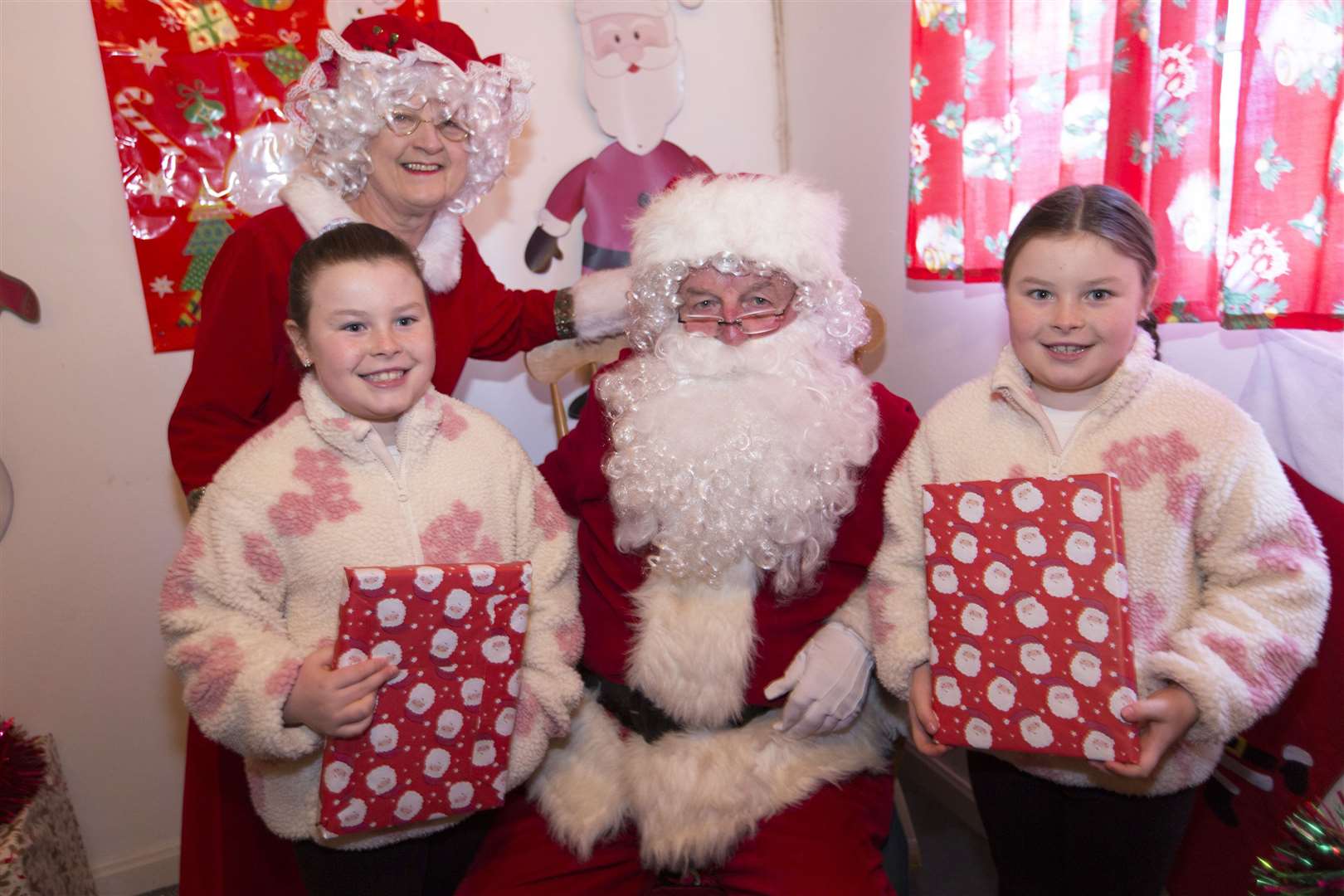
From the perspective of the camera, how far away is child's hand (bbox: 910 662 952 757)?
5.46ft

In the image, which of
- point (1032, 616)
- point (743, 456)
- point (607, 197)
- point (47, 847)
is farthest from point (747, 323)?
point (47, 847)

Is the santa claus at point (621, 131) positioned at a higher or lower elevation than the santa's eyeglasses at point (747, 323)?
higher

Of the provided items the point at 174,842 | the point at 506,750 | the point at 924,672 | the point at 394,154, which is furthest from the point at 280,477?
the point at 174,842

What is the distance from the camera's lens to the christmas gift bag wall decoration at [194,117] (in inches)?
107

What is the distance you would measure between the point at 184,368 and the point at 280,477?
1.53m

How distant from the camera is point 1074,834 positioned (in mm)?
1754

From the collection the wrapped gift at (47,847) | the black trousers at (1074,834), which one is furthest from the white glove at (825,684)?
the wrapped gift at (47,847)

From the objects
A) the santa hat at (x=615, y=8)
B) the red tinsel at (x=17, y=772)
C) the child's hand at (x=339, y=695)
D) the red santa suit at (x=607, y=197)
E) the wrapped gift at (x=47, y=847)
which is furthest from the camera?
the red santa suit at (x=607, y=197)

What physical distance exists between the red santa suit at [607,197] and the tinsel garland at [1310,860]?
261cm

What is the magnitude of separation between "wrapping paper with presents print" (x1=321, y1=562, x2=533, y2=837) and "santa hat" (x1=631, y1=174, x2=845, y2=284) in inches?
35.5

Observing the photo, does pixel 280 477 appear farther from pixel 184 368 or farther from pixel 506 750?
pixel 184 368

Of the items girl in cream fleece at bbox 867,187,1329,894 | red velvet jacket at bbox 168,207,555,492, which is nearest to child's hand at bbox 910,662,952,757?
girl in cream fleece at bbox 867,187,1329,894

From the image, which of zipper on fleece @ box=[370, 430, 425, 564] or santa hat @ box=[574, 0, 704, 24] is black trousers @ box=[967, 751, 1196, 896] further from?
santa hat @ box=[574, 0, 704, 24]

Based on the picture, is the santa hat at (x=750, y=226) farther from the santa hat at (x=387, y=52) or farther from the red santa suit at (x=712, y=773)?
the santa hat at (x=387, y=52)
